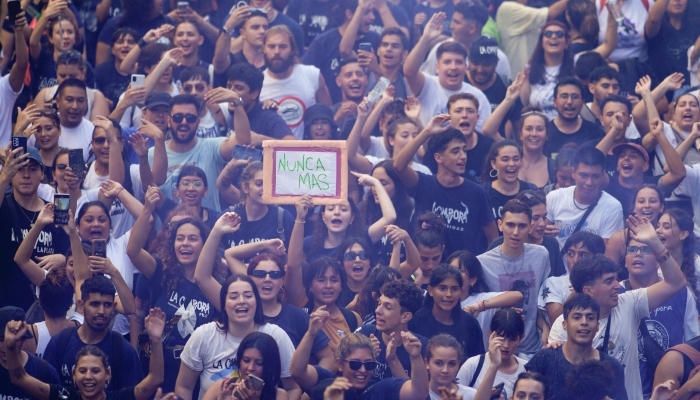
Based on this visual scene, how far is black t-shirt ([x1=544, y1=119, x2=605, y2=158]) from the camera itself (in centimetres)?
1097

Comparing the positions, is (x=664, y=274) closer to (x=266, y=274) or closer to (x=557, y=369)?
(x=557, y=369)

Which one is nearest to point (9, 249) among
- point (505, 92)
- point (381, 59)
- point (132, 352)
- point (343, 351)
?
point (132, 352)

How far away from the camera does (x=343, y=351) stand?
8172 millimetres

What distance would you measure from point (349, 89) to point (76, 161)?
8.83 feet

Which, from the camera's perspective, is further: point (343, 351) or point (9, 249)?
point (9, 249)

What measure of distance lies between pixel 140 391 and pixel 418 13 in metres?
5.81

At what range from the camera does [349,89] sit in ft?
37.6

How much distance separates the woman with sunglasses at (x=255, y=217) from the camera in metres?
9.74

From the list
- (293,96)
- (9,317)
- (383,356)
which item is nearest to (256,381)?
(383,356)

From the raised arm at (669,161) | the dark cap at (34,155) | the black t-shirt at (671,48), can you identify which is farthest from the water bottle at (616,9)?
the dark cap at (34,155)

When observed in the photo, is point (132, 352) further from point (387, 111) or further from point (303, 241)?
point (387, 111)

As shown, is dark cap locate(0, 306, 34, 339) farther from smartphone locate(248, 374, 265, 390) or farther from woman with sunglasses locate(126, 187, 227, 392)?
smartphone locate(248, 374, 265, 390)

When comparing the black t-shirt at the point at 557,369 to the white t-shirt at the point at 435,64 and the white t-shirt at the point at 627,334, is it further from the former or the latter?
the white t-shirt at the point at 435,64

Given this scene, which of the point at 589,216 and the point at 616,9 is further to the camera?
the point at 616,9
